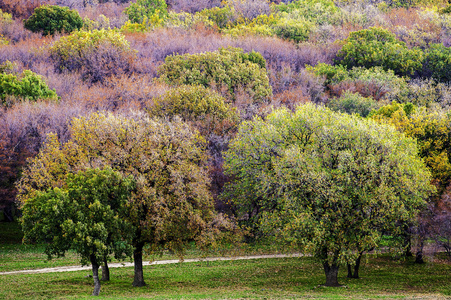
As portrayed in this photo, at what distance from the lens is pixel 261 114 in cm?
7012

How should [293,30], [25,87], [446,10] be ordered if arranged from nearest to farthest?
[25,87], [293,30], [446,10]

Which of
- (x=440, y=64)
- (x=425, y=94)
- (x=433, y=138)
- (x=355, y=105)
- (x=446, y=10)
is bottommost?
(x=433, y=138)

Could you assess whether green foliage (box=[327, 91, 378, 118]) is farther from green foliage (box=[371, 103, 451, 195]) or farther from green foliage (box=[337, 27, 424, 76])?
green foliage (box=[371, 103, 451, 195])

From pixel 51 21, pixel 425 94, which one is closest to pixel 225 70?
pixel 425 94

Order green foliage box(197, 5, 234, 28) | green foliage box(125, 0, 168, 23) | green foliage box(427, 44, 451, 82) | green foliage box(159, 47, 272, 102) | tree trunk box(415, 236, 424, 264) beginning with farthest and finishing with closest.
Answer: green foliage box(197, 5, 234, 28) → green foliage box(125, 0, 168, 23) → green foliage box(427, 44, 451, 82) → green foliage box(159, 47, 272, 102) → tree trunk box(415, 236, 424, 264)

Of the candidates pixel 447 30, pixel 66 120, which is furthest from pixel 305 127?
pixel 447 30

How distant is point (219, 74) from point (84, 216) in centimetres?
5075

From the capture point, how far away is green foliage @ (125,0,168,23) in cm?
13788

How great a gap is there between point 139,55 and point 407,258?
65.3m

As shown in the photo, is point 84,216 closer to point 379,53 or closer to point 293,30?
point 379,53

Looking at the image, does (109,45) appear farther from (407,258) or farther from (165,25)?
(407,258)

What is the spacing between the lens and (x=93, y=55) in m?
87.6

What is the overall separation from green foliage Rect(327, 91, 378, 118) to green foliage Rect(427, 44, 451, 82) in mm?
25063

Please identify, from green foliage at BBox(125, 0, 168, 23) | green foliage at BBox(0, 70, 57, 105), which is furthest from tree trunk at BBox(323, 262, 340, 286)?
green foliage at BBox(125, 0, 168, 23)
